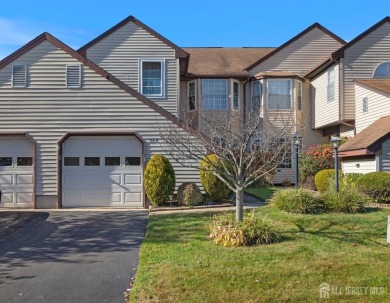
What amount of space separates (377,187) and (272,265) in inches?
313

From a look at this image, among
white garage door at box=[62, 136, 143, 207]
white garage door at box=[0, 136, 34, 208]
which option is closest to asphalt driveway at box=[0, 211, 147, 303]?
white garage door at box=[62, 136, 143, 207]

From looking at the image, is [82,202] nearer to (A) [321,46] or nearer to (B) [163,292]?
(B) [163,292]

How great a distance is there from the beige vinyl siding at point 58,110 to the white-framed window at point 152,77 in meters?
5.81

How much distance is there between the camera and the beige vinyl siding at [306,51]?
2456cm

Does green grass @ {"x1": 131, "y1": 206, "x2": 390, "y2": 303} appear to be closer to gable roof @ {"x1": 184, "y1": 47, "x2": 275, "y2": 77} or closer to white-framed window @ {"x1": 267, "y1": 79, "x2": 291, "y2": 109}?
white-framed window @ {"x1": 267, "y1": 79, "x2": 291, "y2": 109}

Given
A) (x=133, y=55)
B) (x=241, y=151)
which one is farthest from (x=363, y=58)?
(x=241, y=151)

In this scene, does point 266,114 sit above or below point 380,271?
above

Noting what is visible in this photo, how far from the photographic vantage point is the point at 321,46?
2458 centimetres

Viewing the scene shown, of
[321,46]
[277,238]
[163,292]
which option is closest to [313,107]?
[321,46]

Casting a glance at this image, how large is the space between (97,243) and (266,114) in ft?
45.1

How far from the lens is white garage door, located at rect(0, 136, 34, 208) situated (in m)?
15.6

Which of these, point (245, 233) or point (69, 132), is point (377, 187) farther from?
point (69, 132)

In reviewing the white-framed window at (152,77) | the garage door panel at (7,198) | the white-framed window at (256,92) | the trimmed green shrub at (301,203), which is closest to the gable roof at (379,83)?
the white-framed window at (256,92)

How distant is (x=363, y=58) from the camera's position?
21.4 m
